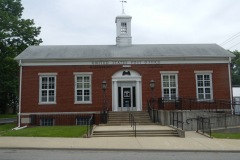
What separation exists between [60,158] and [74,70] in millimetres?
17037

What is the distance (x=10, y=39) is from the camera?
1592 inches

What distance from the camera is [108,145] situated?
14734mm

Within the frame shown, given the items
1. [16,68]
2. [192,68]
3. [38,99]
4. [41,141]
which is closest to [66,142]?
[41,141]

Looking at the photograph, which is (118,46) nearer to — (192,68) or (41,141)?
(192,68)

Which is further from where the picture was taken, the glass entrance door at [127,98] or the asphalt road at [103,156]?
the glass entrance door at [127,98]

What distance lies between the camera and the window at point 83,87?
27.6m

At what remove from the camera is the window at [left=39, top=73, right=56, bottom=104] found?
27406 millimetres

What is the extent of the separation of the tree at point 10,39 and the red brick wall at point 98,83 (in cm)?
1169

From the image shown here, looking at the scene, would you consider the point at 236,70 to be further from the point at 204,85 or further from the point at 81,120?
the point at 81,120

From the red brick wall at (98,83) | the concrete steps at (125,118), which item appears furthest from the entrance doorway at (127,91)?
the concrete steps at (125,118)

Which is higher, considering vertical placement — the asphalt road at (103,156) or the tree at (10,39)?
the tree at (10,39)

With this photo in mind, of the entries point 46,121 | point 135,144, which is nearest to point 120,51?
point 46,121

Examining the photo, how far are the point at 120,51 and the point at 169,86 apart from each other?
18.9 feet

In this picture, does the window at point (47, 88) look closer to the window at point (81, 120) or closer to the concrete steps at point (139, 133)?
the window at point (81, 120)
